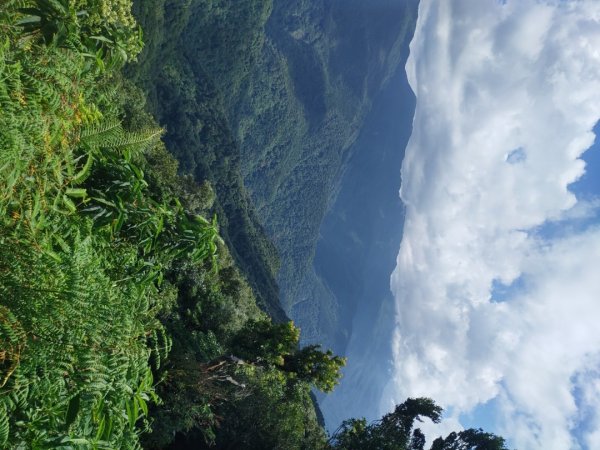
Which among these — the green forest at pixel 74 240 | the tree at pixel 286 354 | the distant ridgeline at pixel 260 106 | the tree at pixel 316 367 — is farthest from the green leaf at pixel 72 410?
the distant ridgeline at pixel 260 106

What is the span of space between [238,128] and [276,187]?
110 ft

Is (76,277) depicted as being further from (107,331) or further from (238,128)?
(238,128)

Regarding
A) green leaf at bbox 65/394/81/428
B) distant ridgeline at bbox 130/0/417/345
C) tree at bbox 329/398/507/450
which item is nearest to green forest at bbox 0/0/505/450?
green leaf at bbox 65/394/81/428

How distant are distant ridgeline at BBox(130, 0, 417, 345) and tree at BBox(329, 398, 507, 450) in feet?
128

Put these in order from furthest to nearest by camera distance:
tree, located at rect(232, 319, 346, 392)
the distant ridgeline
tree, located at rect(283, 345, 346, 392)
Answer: the distant ridgeline, tree, located at rect(283, 345, 346, 392), tree, located at rect(232, 319, 346, 392)

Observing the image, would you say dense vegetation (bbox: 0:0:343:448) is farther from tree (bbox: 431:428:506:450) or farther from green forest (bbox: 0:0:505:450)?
tree (bbox: 431:428:506:450)

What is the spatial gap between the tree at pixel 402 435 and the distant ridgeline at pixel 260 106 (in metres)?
39.1

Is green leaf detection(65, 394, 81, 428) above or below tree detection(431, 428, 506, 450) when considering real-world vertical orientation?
below

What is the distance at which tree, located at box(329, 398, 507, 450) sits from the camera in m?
18.1

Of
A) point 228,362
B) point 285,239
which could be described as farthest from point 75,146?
point 285,239

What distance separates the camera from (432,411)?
21.8 meters

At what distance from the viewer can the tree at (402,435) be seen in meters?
18.1

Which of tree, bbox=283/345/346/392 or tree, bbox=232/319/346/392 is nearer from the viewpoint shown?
tree, bbox=232/319/346/392

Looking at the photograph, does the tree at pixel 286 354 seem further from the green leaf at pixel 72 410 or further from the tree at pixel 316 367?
the green leaf at pixel 72 410
